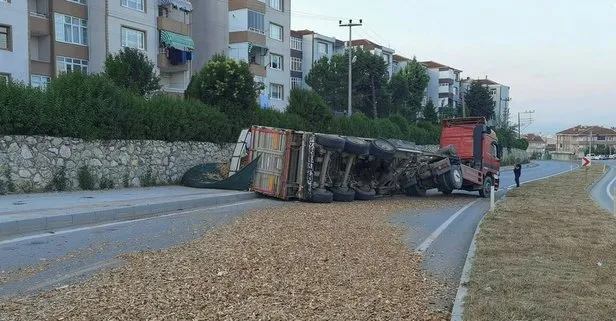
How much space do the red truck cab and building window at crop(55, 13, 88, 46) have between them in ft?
91.1

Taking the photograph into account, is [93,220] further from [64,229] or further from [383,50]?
[383,50]

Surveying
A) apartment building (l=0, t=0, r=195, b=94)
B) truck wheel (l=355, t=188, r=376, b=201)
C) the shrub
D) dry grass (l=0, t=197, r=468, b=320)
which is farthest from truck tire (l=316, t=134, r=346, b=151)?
apartment building (l=0, t=0, r=195, b=94)

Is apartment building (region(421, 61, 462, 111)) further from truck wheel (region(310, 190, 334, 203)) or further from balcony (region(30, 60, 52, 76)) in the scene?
truck wheel (region(310, 190, 334, 203))

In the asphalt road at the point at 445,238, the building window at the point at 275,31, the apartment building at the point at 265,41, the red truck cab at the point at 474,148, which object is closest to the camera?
the asphalt road at the point at 445,238

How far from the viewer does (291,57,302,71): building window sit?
7162 cm

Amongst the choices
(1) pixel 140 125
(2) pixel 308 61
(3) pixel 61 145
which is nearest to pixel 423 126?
(2) pixel 308 61

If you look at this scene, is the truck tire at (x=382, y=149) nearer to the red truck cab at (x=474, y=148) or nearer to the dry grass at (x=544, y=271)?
the red truck cab at (x=474, y=148)

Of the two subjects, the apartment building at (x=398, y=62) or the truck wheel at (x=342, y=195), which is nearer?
the truck wheel at (x=342, y=195)

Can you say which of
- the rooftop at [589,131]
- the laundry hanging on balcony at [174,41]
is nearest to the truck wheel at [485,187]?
the laundry hanging on balcony at [174,41]

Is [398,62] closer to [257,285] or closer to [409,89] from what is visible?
[409,89]

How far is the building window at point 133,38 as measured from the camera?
40656mm

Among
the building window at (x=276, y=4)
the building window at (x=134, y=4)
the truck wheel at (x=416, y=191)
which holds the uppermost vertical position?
the building window at (x=276, y=4)

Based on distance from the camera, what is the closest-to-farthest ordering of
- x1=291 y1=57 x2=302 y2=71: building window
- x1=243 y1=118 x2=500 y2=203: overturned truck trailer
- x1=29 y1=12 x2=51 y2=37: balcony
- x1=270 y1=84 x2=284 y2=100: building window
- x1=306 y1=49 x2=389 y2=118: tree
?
x1=243 y1=118 x2=500 y2=203: overturned truck trailer < x1=29 y1=12 x2=51 y2=37: balcony < x1=270 y1=84 x2=284 y2=100: building window < x1=306 y1=49 x2=389 y2=118: tree < x1=291 y1=57 x2=302 y2=71: building window

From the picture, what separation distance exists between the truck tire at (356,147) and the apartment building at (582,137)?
573 feet
